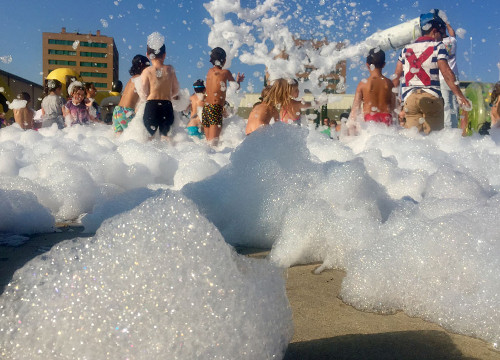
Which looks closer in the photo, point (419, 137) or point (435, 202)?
point (435, 202)

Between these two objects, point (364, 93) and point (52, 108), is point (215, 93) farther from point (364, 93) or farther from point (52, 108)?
point (52, 108)

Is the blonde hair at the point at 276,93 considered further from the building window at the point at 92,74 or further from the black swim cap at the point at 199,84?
the building window at the point at 92,74

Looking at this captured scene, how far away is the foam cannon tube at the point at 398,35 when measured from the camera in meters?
6.62

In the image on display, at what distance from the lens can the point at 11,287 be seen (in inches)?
43.1

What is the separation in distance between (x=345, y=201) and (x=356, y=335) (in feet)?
3.88

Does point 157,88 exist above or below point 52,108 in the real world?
above

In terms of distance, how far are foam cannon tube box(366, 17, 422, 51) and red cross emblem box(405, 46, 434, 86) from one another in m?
1.79

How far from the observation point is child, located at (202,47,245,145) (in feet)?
18.4

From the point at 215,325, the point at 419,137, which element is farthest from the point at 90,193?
the point at 419,137

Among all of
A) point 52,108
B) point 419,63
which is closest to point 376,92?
point 419,63

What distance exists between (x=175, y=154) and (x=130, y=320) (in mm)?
3282

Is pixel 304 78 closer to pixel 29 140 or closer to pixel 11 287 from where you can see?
pixel 29 140

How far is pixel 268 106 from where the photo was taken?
4.43 metres

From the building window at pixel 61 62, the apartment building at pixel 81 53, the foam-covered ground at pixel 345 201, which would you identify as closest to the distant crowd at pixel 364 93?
the foam-covered ground at pixel 345 201
